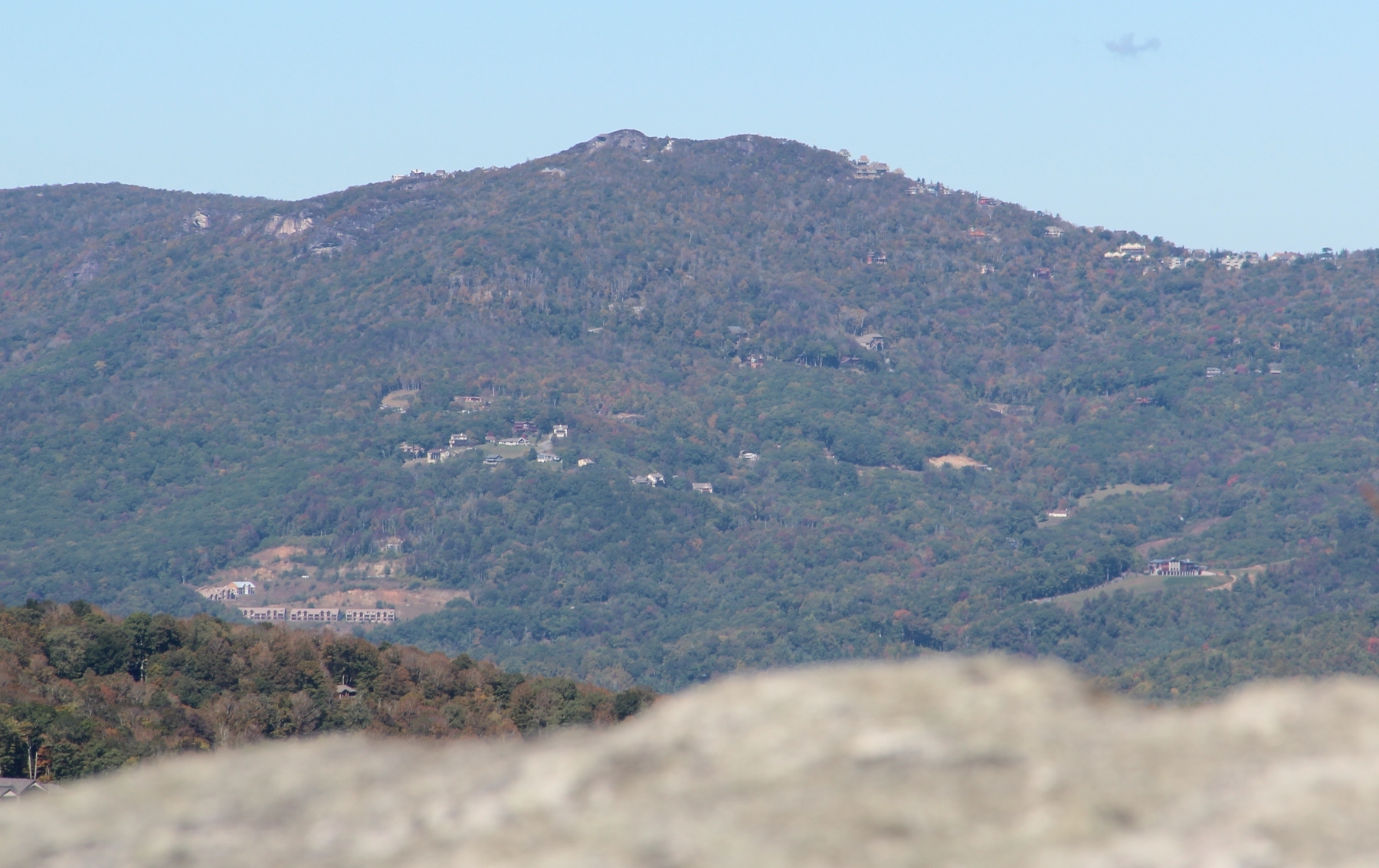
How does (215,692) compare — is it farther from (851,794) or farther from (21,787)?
(851,794)

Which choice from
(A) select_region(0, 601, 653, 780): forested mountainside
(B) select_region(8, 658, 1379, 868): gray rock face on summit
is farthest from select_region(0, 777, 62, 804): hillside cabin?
(B) select_region(8, 658, 1379, 868): gray rock face on summit

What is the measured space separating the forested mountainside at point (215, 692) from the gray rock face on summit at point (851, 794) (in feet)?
112

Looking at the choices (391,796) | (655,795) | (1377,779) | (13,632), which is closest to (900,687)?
(655,795)

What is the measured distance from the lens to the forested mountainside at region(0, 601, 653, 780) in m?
44.2

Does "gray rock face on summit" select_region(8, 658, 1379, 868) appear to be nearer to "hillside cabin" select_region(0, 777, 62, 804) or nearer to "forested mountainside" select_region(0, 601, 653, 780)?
"hillside cabin" select_region(0, 777, 62, 804)

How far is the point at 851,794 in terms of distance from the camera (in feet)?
26.1

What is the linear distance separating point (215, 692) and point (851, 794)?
2234 inches

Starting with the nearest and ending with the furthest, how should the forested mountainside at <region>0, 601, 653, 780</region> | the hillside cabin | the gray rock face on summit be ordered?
the gray rock face on summit
the hillside cabin
the forested mountainside at <region>0, 601, 653, 780</region>

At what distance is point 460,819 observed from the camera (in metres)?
8.52

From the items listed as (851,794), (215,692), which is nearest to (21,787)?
(215,692)

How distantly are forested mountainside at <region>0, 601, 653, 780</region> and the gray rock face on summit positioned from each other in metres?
34.1

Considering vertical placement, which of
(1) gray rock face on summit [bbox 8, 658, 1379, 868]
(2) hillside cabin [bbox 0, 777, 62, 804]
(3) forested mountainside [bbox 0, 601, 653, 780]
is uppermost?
(1) gray rock face on summit [bbox 8, 658, 1379, 868]

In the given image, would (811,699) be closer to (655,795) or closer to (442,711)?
(655,795)

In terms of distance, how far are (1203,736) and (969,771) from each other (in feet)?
4.31
